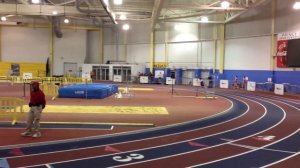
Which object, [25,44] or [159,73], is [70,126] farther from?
[25,44]

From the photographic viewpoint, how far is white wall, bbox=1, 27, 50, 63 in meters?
44.8

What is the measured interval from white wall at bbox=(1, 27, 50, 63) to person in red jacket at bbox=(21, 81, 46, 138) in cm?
3713

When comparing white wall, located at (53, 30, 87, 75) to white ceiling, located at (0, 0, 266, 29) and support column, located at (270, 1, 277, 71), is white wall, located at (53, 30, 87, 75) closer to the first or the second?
white ceiling, located at (0, 0, 266, 29)

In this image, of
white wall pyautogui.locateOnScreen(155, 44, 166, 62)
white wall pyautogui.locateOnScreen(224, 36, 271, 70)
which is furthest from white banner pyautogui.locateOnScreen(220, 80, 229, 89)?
white wall pyautogui.locateOnScreen(155, 44, 166, 62)

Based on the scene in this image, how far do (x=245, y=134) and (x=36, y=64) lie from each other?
3822 centimetres

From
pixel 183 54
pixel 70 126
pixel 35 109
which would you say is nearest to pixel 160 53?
pixel 183 54

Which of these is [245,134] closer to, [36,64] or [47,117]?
[47,117]

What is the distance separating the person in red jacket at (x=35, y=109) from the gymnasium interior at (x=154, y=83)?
375 millimetres

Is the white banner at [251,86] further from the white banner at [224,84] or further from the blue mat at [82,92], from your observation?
the blue mat at [82,92]

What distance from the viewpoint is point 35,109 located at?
10.1 meters

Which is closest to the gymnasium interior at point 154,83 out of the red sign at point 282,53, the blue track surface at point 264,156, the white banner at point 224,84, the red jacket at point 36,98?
the blue track surface at point 264,156

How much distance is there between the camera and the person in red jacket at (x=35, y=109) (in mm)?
10109

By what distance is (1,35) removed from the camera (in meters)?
44.7

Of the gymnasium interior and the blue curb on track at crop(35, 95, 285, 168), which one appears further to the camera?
the gymnasium interior
